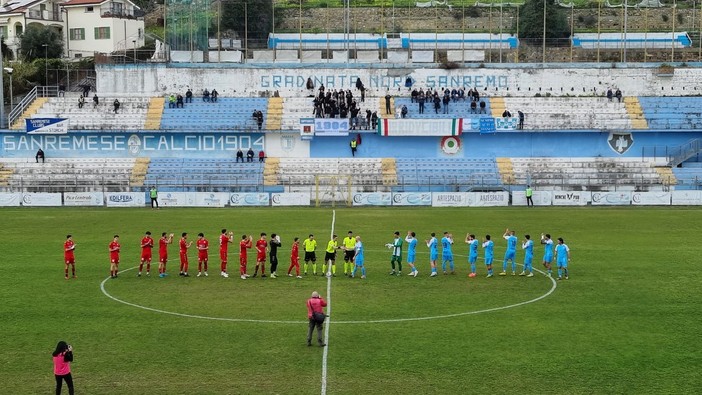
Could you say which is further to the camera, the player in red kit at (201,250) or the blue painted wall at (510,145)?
the blue painted wall at (510,145)

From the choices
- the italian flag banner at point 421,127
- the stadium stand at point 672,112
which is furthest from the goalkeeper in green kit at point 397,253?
the stadium stand at point 672,112

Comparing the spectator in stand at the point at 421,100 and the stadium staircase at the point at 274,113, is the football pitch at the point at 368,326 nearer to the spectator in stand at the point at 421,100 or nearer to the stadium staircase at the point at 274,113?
the stadium staircase at the point at 274,113

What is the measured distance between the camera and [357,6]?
104125 millimetres

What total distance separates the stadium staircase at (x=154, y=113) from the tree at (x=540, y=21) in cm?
4009

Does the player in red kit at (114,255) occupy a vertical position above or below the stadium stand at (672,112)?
below

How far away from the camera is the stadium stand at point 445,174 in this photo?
63219 millimetres

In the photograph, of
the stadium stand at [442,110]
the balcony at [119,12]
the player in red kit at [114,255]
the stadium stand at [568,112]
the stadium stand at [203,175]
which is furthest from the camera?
the balcony at [119,12]

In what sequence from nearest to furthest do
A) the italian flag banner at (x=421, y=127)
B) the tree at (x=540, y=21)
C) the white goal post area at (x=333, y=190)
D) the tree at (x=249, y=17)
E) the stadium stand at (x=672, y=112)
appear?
the white goal post area at (x=333, y=190), the italian flag banner at (x=421, y=127), the stadium stand at (x=672, y=112), the tree at (x=249, y=17), the tree at (x=540, y=21)

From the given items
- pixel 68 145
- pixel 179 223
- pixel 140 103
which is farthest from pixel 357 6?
pixel 179 223

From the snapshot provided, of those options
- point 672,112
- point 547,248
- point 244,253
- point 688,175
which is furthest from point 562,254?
point 672,112

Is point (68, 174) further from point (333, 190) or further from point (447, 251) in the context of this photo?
point (447, 251)

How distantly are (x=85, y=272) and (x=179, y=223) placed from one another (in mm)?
14955

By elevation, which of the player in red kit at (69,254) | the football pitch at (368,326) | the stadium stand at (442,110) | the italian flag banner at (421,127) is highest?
the stadium stand at (442,110)

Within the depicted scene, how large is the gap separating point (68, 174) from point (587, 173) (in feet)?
123
